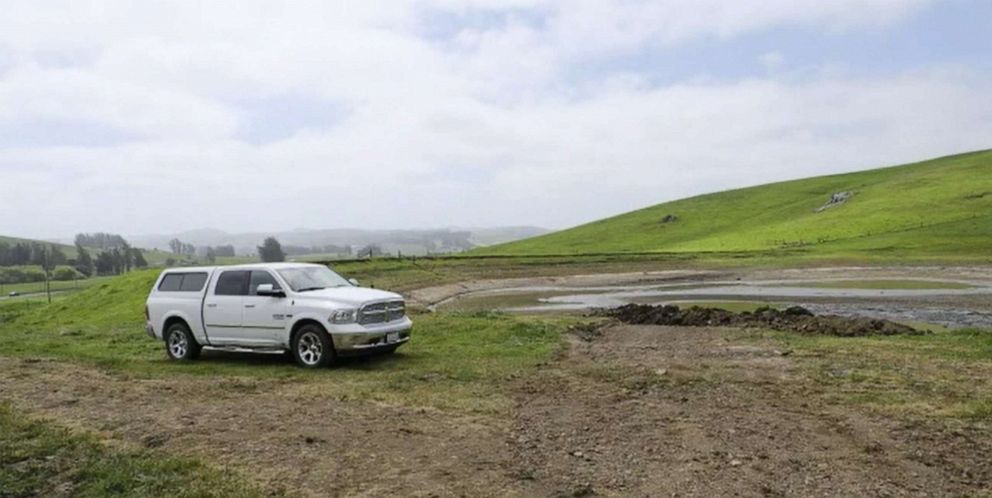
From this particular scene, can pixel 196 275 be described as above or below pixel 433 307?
above

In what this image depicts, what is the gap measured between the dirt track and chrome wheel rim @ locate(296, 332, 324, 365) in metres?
1.54

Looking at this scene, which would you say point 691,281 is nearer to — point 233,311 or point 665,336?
point 665,336

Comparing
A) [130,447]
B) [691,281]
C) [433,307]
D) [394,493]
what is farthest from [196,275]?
[691,281]

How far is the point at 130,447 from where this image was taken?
8586 millimetres

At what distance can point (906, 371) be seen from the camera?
1251cm

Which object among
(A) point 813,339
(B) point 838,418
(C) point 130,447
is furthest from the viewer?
(A) point 813,339

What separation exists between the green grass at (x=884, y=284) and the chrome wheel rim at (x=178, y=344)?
3287 centimetres

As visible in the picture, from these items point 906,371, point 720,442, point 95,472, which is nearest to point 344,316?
point 95,472

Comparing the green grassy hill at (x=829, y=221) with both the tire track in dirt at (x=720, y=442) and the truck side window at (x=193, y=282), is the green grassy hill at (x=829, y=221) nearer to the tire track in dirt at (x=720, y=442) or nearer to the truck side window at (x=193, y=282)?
the tire track in dirt at (x=720, y=442)

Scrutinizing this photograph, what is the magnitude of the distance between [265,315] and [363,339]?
2.25 metres

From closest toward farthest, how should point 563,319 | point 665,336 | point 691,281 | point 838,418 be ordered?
point 838,418, point 665,336, point 563,319, point 691,281

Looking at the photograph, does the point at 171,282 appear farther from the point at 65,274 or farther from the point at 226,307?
the point at 65,274

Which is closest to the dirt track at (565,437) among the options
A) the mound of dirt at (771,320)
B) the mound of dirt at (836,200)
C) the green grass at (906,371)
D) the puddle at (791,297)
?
the green grass at (906,371)

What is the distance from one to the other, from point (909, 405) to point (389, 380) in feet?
25.6
